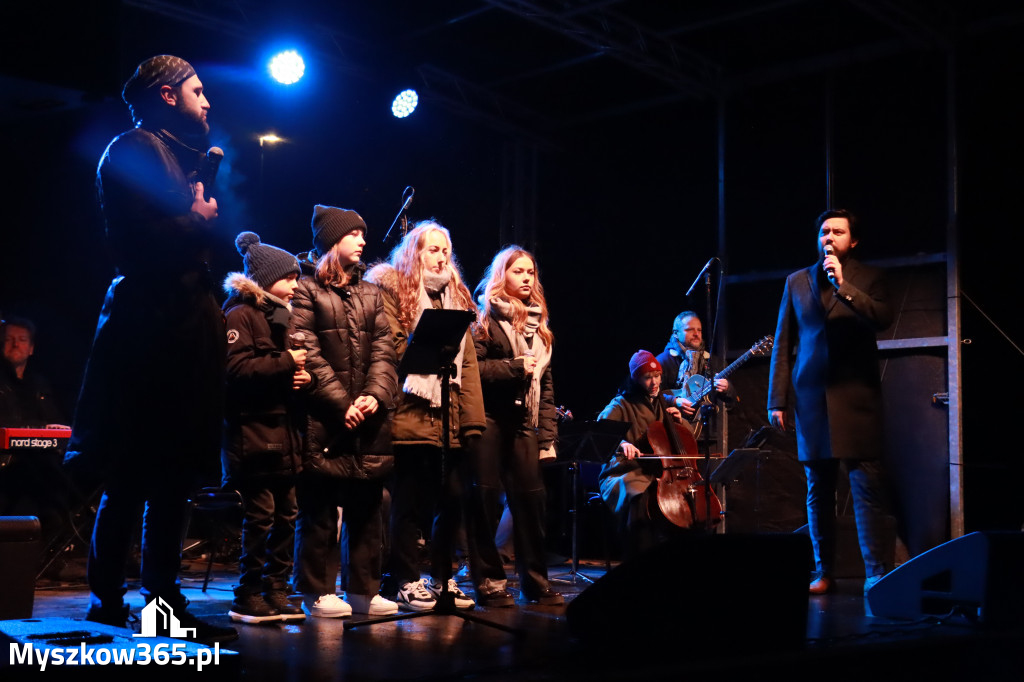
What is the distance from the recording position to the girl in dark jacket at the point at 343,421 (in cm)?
471

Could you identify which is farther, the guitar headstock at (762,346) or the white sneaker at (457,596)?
the guitar headstock at (762,346)

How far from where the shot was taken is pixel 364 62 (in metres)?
9.32

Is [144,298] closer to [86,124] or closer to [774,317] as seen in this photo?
[86,124]

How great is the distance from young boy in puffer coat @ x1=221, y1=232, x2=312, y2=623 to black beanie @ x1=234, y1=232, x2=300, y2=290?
164 millimetres

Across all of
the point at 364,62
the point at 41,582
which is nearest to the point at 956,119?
the point at 364,62

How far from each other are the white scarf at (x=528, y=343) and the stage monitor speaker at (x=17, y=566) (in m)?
2.62

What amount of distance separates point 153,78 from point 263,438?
1622mm

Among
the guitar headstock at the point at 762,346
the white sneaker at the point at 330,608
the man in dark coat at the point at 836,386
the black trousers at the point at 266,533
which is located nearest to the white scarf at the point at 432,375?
the black trousers at the point at 266,533

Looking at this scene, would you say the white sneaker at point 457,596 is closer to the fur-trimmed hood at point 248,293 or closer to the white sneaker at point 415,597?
the white sneaker at point 415,597

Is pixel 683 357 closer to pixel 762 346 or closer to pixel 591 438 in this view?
pixel 762 346

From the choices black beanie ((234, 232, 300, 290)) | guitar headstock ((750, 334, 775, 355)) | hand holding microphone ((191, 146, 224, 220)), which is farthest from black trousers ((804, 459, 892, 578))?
hand holding microphone ((191, 146, 224, 220))

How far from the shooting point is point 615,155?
11539mm

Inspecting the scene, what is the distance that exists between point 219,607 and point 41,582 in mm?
2176

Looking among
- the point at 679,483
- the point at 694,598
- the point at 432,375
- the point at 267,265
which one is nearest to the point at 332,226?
the point at 267,265
